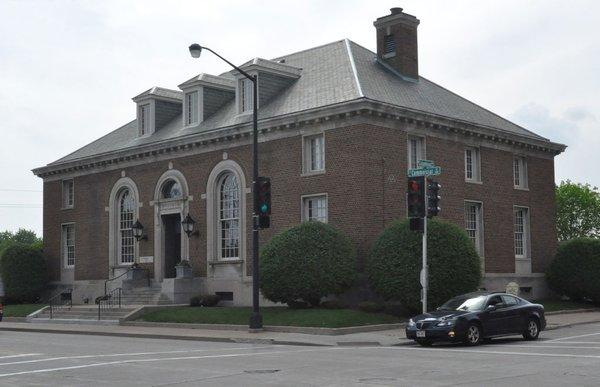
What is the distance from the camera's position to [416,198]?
24.5 meters

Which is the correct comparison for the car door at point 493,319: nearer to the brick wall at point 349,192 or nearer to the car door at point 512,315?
the car door at point 512,315

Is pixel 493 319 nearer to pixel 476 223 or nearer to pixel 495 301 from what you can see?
pixel 495 301

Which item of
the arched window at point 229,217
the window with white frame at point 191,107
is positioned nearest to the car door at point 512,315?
the arched window at point 229,217

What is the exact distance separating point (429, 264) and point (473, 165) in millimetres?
9907

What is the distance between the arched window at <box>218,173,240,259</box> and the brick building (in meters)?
0.06

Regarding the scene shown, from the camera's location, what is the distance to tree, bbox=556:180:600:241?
76.6 meters

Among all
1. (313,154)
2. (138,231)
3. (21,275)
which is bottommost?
(21,275)

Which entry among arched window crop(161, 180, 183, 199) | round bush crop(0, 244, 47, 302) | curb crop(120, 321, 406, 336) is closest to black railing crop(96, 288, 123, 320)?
arched window crop(161, 180, 183, 199)

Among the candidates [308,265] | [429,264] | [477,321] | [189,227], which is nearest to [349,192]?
[308,265]

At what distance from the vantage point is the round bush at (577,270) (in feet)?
120

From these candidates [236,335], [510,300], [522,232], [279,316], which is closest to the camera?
[510,300]

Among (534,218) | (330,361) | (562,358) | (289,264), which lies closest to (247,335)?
(289,264)

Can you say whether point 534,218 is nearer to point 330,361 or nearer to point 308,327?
point 308,327

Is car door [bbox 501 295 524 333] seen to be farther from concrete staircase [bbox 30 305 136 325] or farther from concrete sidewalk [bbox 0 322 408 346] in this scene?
concrete staircase [bbox 30 305 136 325]
